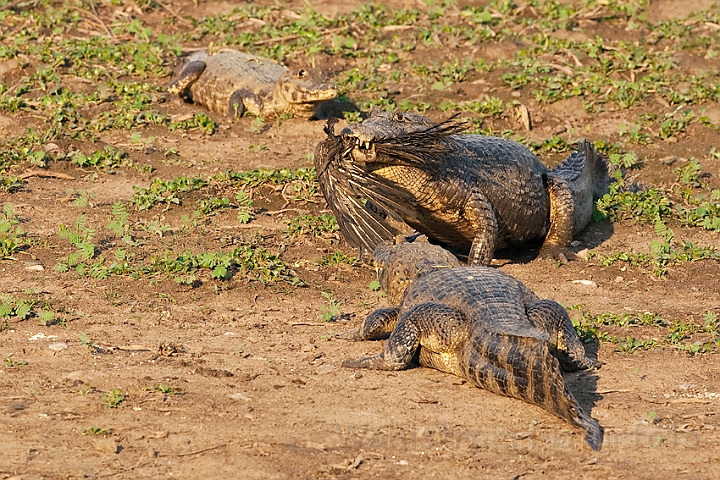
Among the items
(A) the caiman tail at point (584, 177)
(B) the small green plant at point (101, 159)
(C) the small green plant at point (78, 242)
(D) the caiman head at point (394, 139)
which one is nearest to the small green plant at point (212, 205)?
(C) the small green plant at point (78, 242)

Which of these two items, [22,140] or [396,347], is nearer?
[396,347]

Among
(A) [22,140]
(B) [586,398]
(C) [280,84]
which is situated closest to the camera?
(B) [586,398]

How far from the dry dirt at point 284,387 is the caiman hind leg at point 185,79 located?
2820 millimetres

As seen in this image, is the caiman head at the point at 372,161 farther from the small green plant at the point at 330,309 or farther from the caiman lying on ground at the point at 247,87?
the caiman lying on ground at the point at 247,87

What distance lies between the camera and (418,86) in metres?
11.6

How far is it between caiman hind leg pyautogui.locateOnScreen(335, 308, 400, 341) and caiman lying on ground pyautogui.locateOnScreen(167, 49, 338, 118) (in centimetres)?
450

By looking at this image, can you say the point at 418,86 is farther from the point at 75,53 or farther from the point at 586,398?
the point at 586,398

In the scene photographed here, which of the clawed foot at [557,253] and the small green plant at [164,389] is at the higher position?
the clawed foot at [557,253]

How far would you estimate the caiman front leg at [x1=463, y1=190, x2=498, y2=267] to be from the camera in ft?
26.8

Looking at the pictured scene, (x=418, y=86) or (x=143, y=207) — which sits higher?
(x=418, y=86)

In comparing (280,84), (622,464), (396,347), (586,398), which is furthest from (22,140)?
(622,464)

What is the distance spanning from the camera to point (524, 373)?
18.4 feet

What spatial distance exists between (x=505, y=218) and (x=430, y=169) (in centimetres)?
89

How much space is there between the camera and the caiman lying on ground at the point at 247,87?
1096 cm
